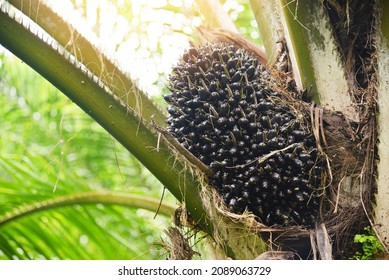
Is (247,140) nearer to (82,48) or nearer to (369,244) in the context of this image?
(369,244)

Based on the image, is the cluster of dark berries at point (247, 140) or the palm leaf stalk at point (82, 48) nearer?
the cluster of dark berries at point (247, 140)

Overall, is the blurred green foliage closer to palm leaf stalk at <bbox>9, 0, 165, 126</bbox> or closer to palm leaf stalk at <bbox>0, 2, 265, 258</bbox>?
palm leaf stalk at <bbox>0, 2, 265, 258</bbox>

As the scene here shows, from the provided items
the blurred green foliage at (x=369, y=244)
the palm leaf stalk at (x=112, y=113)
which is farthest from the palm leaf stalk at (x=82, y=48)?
the blurred green foliage at (x=369, y=244)

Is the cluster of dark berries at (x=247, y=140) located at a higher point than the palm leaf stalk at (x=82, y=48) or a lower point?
lower

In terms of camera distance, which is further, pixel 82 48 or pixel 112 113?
pixel 82 48

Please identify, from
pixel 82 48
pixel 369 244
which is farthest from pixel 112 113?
pixel 369 244

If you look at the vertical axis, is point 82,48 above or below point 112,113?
above

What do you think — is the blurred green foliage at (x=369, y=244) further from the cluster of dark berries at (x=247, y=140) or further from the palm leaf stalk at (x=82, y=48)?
the palm leaf stalk at (x=82, y=48)

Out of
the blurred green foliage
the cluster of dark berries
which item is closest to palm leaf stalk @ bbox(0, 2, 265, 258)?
the cluster of dark berries
